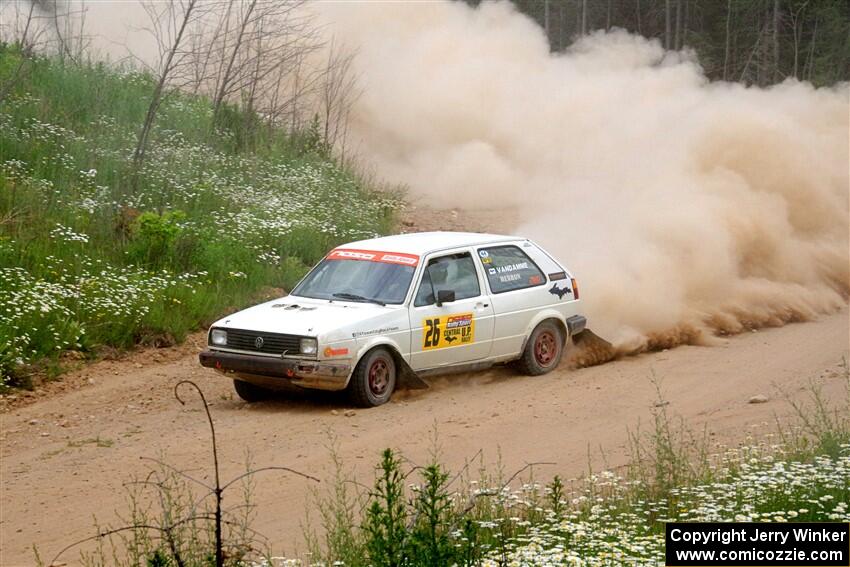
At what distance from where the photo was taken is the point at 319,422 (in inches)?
423

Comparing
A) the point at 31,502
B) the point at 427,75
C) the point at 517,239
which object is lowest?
the point at 31,502

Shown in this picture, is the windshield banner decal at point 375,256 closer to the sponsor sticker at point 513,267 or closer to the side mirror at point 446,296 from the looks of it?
the side mirror at point 446,296

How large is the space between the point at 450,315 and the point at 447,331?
0.17m

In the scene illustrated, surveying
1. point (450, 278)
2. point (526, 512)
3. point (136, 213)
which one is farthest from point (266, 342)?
point (136, 213)

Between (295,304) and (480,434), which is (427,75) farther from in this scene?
(480,434)

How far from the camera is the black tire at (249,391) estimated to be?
11.6 meters

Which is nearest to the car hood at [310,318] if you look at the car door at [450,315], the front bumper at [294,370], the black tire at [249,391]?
the front bumper at [294,370]

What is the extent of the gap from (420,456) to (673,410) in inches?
110

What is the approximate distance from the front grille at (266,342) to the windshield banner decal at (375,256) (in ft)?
5.42

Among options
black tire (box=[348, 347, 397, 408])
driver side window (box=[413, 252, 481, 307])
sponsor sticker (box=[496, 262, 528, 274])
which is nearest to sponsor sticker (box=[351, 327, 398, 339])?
black tire (box=[348, 347, 397, 408])

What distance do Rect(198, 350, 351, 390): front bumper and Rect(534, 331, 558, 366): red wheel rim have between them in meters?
2.75

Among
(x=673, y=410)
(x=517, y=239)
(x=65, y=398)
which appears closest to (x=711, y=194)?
(x=517, y=239)

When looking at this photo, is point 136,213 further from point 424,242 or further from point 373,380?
point 373,380

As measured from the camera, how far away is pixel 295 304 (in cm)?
1181
